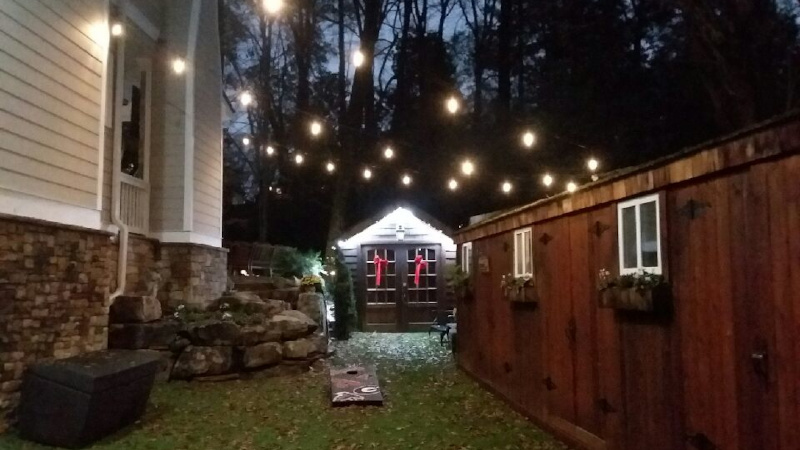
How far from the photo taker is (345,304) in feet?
53.4

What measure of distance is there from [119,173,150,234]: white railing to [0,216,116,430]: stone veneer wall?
7.09 ft

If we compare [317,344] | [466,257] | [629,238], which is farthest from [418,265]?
[629,238]

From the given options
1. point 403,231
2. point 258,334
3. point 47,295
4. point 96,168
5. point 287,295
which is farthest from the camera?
point 403,231

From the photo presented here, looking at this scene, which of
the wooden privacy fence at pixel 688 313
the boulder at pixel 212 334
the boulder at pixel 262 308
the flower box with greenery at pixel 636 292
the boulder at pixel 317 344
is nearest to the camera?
the wooden privacy fence at pixel 688 313

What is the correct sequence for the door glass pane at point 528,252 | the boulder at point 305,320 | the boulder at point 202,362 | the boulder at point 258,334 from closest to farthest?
1. the door glass pane at point 528,252
2. the boulder at point 202,362
3. the boulder at point 258,334
4. the boulder at point 305,320

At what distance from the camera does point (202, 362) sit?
9938 millimetres

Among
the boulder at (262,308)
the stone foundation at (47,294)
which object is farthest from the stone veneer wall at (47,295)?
the boulder at (262,308)

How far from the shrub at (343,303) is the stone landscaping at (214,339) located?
4326 mm

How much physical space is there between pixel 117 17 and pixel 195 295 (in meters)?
4.49

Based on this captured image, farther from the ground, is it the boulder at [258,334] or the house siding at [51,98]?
the house siding at [51,98]

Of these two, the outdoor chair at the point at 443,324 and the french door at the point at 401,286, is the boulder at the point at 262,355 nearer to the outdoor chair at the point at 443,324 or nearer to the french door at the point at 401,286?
the outdoor chair at the point at 443,324

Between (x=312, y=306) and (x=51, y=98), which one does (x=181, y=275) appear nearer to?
(x=312, y=306)

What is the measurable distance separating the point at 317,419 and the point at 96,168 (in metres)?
4.06

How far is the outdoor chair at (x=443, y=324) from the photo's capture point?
1526 cm
